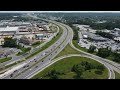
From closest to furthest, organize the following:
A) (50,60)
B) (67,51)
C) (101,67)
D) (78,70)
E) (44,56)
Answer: (78,70) → (101,67) → (50,60) → (44,56) → (67,51)

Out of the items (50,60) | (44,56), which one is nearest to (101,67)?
(50,60)

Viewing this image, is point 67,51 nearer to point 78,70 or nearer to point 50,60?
point 50,60

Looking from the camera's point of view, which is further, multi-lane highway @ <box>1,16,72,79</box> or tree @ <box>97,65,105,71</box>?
tree @ <box>97,65,105,71</box>

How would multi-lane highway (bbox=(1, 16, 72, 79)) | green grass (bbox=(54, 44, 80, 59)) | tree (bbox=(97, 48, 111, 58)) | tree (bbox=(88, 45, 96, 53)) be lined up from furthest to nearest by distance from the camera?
1. tree (bbox=(88, 45, 96, 53))
2. green grass (bbox=(54, 44, 80, 59))
3. tree (bbox=(97, 48, 111, 58))
4. multi-lane highway (bbox=(1, 16, 72, 79))

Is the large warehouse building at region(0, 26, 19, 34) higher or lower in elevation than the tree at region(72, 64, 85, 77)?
higher

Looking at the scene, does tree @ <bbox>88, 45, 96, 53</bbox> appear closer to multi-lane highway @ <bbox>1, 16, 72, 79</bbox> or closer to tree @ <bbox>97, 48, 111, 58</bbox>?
tree @ <bbox>97, 48, 111, 58</bbox>

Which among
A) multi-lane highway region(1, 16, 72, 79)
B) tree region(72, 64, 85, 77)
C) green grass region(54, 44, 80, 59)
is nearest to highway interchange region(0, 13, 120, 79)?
multi-lane highway region(1, 16, 72, 79)

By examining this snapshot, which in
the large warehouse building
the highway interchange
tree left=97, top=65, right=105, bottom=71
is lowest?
tree left=97, top=65, right=105, bottom=71
